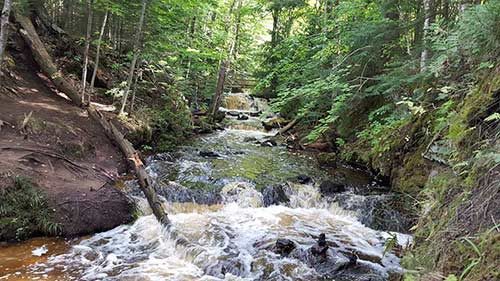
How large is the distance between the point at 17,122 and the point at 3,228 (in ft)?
13.0

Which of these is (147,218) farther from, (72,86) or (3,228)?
(72,86)

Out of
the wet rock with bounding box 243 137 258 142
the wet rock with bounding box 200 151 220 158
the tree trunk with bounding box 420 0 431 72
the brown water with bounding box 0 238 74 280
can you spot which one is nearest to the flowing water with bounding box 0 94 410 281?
the brown water with bounding box 0 238 74 280

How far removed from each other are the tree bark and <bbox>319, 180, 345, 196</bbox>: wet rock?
4.44 meters

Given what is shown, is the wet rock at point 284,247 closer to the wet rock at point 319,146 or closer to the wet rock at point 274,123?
the wet rock at point 319,146

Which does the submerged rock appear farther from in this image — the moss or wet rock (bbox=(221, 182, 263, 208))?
the moss

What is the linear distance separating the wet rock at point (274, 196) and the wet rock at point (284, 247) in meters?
2.56

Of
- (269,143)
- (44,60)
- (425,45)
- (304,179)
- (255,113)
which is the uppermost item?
(44,60)

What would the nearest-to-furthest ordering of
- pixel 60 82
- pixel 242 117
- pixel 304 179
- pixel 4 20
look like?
pixel 4 20 → pixel 304 179 → pixel 60 82 → pixel 242 117

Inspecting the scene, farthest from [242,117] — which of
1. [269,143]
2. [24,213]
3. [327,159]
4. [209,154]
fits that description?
[24,213]

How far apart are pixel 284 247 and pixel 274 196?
9.60ft

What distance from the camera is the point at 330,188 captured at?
9.82 metres

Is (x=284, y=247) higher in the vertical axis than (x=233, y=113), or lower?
lower

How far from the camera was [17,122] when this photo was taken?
29.4 feet

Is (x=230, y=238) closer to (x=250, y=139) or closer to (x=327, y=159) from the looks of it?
(x=327, y=159)
